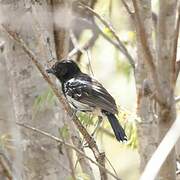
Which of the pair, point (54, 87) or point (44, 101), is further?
point (44, 101)

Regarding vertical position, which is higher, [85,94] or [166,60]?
[166,60]

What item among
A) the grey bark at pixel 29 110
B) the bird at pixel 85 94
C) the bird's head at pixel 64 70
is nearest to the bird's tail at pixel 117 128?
the bird at pixel 85 94

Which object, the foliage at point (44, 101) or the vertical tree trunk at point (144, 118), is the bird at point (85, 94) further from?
the foliage at point (44, 101)

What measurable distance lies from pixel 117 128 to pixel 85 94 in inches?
23.2

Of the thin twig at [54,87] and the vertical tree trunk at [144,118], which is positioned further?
the vertical tree trunk at [144,118]

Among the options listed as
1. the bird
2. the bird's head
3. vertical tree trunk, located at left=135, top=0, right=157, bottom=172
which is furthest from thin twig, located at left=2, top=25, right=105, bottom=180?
the bird's head

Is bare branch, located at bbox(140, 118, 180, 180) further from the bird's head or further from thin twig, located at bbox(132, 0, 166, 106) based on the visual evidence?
the bird's head

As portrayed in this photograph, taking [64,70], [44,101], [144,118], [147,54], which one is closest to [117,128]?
[144,118]

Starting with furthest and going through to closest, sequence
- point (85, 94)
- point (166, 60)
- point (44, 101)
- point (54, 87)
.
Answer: point (85, 94) < point (44, 101) < point (54, 87) < point (166, 60)

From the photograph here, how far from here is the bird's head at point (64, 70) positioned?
170 inches

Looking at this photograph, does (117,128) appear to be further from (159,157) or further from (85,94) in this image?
(159,157)

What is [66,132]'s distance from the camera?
3730mm

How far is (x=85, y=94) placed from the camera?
14.2 feet

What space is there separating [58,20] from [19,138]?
86 centimetres
